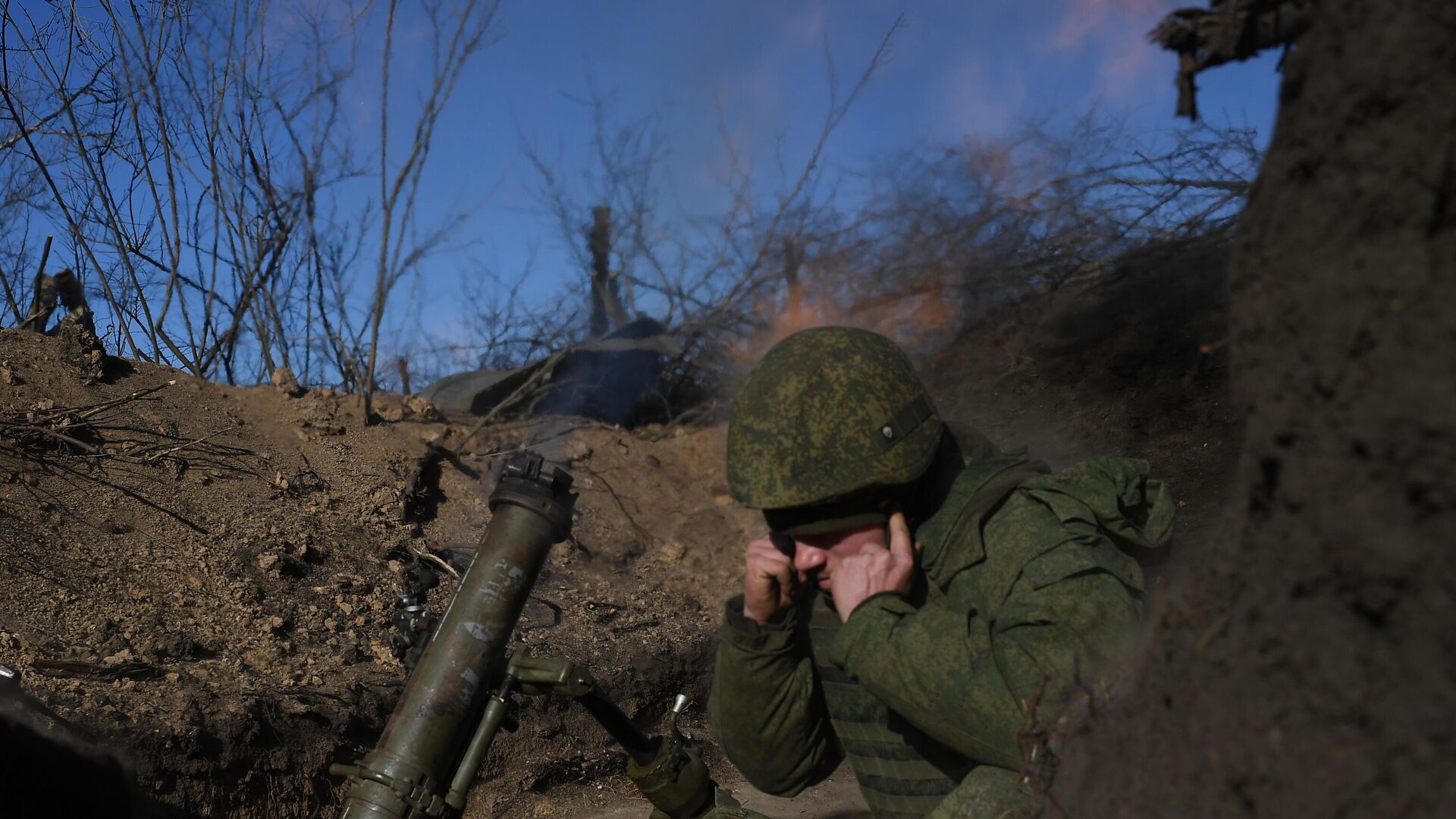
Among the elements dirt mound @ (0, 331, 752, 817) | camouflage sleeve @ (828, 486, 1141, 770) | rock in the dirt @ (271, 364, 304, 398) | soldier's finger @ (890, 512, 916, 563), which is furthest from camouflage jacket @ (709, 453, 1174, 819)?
A: rock in the dirt @ (271, 364, 304, 398)

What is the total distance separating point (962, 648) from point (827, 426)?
0.64 m

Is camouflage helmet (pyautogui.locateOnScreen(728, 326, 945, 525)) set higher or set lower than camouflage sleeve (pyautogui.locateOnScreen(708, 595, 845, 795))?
higher

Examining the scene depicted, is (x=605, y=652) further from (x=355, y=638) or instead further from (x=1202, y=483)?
(x=1202, y=483)

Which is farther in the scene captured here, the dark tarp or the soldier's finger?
the dark tarp

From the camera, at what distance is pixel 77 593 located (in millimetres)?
4227

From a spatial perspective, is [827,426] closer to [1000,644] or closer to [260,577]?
[1000,644]

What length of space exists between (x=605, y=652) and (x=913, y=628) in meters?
3.48

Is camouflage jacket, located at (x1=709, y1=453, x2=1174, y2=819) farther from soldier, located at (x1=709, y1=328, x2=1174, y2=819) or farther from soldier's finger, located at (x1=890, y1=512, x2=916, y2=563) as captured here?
soldier's finger, located at (x1=890, y1=512, x2=916, y2=563)

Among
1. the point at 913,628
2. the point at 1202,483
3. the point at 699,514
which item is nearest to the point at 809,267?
the point at 699,514

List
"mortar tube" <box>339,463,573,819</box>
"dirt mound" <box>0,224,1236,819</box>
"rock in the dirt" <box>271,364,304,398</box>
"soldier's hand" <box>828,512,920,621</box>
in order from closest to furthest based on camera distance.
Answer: "soldier's hand" <box>828,512,920,621</box>, "mortar tube" <box>339,463,573,819</box>, "dirt mound" <box>0,224,1236,819</box>, "rock in the dirt" <box>271,364,304,398</box>

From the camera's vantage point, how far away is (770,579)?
96.7 inches

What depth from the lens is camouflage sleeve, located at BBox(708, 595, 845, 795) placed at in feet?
8.56

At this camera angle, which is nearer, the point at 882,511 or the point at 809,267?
the point at 882,511

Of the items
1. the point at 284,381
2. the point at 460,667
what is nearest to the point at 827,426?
the point at 460,667
